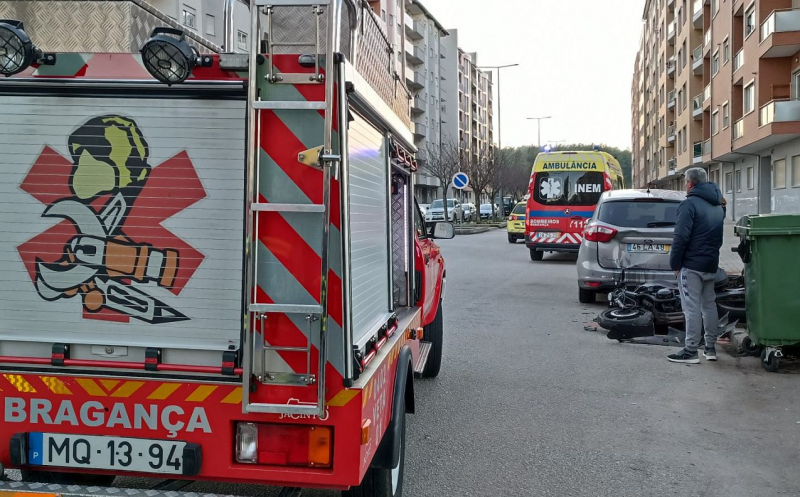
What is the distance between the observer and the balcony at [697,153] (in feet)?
155

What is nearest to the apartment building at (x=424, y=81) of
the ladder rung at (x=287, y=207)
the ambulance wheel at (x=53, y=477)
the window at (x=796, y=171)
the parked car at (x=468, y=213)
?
the parked car at (x=468, y=213)

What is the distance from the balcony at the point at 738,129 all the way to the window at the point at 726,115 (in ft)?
3.92

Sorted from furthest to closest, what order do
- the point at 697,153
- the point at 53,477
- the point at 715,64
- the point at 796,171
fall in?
the point at 697,153 → the point at 715,64 → the point at 796,171 → the point at 53,477

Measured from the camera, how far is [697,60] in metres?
47.8

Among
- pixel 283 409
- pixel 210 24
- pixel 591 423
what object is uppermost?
pixel 210 24

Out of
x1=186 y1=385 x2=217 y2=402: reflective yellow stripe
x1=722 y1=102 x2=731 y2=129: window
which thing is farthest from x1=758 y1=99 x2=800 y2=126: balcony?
x1=186 y1=385 x2=217 y2=402: reflective yellow stripe

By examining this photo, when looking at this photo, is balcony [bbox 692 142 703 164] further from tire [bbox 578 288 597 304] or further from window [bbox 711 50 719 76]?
tire [bbox 578 288 597 304]

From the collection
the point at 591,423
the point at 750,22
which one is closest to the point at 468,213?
the point at 750,22

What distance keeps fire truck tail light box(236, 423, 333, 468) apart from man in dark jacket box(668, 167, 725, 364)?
5.39 m

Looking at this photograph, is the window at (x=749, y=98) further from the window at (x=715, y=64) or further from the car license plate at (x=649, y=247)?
the car license plate at (x=649, y=247)

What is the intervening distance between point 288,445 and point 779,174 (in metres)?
34.3

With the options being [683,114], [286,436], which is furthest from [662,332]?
[683,114]

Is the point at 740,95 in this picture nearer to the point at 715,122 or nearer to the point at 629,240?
the point at 715,122

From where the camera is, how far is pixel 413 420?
17.8 ft
